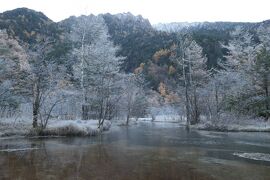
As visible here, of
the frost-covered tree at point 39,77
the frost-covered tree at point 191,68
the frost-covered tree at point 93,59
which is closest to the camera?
the frost-covered tree at point 39,77

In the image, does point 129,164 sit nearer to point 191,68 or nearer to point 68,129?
point 68,129

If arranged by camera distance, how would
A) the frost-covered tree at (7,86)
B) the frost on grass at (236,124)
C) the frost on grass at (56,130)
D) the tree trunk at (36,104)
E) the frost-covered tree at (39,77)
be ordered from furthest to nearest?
the frost on grass at (236,124)
the frost-covered tree at (7,86)
the frost-covered tree at (39,77)
the tree trunk at (36,104)
the frost on grass at (56,130)

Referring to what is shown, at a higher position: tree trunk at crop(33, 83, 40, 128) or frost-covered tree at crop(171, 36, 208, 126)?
frost-covered tree at crop(171, 36, 208, 126)

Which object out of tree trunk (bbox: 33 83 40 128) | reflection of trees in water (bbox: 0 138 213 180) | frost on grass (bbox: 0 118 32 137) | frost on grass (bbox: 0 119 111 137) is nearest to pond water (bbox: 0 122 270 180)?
reflection of trees in water (bbox: 0 138 213 180)

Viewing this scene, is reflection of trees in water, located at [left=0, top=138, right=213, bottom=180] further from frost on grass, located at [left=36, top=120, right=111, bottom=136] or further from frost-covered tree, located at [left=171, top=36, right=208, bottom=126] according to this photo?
frost-covered tree, located at [left=171, top=36, right=208, bottom=126]

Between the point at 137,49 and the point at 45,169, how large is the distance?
300 feet

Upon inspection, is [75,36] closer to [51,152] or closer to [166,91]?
[51,152]

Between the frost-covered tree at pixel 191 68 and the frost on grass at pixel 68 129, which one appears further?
the frost-covered tree at pixel 191 68

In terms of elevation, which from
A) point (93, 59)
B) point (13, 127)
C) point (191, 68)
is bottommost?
point (13, 127)

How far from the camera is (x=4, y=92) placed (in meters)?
25.9

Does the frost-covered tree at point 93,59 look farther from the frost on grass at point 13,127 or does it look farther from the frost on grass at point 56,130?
the frost on grass at point 56,130

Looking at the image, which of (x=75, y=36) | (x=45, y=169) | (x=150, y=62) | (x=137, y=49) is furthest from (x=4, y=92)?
(x=137, y=49)

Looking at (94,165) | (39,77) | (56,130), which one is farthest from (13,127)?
(94,165)

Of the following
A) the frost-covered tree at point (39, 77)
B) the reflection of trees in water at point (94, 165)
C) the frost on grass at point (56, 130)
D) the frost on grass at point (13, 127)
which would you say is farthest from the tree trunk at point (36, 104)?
the reflection of trees in water at point (94, 165)
